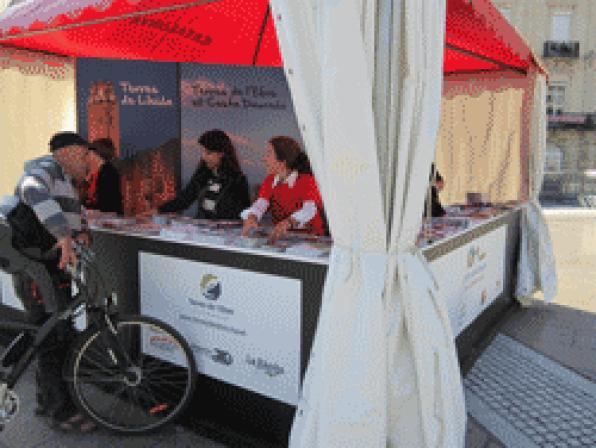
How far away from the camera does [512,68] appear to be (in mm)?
6012

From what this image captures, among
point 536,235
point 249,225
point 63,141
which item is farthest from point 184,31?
point 536,235

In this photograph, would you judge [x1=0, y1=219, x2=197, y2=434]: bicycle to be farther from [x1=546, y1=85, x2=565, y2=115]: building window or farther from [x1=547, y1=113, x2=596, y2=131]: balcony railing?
[x1=546, y1=85, x2=565, y2=115]: building window

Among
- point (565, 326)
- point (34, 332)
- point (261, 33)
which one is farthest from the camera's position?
point (565, 326)

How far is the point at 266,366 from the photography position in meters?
2.88

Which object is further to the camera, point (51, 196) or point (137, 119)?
point (137, 119)

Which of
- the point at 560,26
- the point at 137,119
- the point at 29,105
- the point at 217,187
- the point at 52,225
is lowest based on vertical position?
the point at 52,225

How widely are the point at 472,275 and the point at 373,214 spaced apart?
240 centimetres

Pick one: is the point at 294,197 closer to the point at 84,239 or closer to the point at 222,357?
the point at 222,357

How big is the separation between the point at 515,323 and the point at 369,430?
3.66 metres

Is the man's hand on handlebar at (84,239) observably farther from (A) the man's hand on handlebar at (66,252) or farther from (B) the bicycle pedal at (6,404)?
(B) the bicycle pedal at (6,404)

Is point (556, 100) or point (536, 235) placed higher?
point (556, 100)

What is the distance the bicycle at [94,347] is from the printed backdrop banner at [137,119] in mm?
2298

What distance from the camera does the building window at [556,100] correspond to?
32969 mm

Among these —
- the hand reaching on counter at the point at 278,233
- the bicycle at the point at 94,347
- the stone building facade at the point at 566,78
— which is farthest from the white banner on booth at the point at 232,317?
the stone building facade at the point at 566,78
